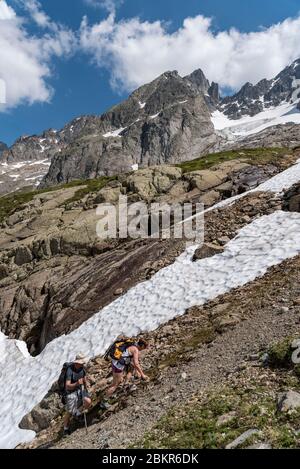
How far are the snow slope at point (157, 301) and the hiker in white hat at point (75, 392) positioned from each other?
3.69 meters

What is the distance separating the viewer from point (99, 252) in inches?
1363

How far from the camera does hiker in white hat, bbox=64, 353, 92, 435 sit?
14.7m

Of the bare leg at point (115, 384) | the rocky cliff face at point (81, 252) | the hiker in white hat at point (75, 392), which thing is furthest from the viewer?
the rocky cliff face at point (81, 252)

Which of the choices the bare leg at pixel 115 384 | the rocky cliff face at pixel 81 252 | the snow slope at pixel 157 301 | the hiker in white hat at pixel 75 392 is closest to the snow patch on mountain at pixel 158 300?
the snow slope at pixel 157 301

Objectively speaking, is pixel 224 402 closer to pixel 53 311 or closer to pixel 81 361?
pixel 81 361

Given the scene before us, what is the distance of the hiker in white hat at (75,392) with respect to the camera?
14.7m

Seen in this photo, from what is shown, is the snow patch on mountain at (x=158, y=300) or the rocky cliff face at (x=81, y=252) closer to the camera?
the snow patch on mountain at (x=158, y=300)

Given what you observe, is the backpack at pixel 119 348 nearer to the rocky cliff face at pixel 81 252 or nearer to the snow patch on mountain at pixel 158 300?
the snow patch on mountain at pixel 158 300

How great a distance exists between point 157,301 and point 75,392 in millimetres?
7643

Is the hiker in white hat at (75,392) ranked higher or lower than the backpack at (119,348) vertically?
lower

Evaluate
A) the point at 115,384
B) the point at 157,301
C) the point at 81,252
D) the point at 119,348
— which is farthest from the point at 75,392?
the point at 81,252

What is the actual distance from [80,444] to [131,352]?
383 centimetres

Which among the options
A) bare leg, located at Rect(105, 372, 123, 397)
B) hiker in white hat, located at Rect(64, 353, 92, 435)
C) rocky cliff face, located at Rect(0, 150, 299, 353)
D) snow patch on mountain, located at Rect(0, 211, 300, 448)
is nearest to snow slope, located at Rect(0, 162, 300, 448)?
snow patch on mountain, located at Rect(0, 211, 300, 448)

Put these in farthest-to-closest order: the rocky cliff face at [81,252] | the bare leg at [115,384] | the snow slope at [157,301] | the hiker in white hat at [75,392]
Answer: the rocky cliff face at [81,252], the snow slope at [157,301], the bare leg at [115,384], the hiker in white hat at [75,392]
